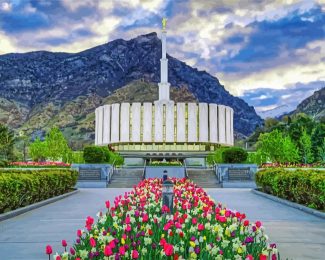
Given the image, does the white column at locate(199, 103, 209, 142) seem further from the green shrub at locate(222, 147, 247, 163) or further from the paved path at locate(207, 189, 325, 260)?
the paved path at locate(207, 189, 325, 260)

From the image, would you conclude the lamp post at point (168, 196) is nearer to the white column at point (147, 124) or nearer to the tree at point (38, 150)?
the tree at point (38, 150)

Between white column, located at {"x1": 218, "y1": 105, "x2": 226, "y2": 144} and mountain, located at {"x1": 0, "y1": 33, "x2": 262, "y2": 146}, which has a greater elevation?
mountain, located at {"x1": 0, "y1": 33, "x2": 262, "y2": 146}

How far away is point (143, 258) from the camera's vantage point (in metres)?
4.21

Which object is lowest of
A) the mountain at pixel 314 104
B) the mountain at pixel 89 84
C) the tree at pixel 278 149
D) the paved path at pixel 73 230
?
the paved path at pixel 73 230

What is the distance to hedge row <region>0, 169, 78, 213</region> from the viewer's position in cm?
1268

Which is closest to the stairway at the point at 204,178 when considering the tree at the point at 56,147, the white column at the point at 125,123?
the tree at the point at 56,147

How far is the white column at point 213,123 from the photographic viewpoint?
2613 inches

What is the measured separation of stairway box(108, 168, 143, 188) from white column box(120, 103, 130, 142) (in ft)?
99.9

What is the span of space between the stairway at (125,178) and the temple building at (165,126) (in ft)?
93.7

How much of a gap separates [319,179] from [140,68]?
541 feet

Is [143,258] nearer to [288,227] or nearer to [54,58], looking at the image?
[288,227]

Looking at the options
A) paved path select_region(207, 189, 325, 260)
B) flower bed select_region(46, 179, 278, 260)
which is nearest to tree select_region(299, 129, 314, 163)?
paved path select_region(207, 189, 325, 260)

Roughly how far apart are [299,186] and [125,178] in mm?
19620

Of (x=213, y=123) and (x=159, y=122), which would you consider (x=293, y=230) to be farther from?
(x=213, y=123)
